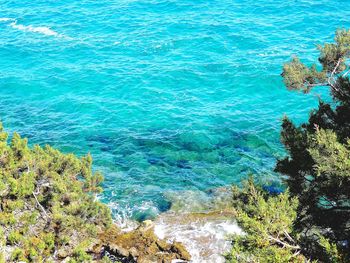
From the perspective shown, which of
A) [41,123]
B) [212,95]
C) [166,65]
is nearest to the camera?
[41,123]

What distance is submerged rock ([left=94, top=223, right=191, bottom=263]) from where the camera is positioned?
108 ft

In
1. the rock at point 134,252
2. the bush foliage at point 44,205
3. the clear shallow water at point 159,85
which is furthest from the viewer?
the clear shallow water at point 159,85

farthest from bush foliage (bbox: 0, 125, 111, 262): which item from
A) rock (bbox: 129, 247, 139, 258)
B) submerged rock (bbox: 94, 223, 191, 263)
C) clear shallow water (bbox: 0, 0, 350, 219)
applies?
clear shallow water (bbox: 0, 0, 350, 219)

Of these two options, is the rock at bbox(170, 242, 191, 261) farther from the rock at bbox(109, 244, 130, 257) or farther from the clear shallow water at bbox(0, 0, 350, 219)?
the clear shallow water at bbox(0, 0, 350, 219)

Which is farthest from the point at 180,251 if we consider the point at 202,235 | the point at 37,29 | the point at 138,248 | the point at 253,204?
the point at 37,29

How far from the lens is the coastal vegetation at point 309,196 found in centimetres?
2153

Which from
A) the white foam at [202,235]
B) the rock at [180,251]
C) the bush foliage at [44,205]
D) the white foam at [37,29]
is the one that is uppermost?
the bush foliage at [44,205]

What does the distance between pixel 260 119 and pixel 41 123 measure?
2916cm

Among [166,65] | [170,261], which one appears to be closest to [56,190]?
[170,261]

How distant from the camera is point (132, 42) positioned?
76.9 meters

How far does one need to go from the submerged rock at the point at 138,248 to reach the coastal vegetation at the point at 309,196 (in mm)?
9773

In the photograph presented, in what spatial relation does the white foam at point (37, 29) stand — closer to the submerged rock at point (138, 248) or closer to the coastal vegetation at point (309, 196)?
the submerged rock at point (138, 248)

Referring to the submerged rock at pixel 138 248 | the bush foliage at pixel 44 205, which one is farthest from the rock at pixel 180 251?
the bush foliage at pixel 44 205

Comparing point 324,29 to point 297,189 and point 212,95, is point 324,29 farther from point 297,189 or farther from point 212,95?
point 297,189
